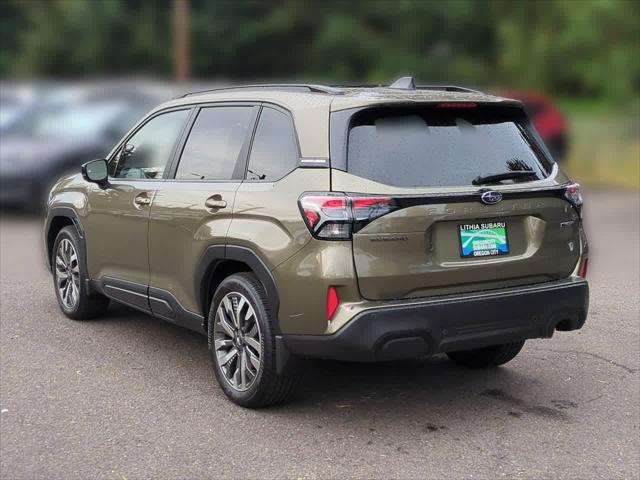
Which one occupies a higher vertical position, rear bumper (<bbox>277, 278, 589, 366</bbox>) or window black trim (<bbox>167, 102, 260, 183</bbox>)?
window black trim (<bbox>167, 102, 260, 183</bbox>)

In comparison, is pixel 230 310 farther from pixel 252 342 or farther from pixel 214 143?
pixel 214 143

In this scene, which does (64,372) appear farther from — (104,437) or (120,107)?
(120,107)

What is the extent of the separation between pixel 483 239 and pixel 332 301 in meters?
0.88

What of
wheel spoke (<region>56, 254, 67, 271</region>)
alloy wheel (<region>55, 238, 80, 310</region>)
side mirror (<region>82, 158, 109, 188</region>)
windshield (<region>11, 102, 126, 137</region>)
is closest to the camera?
side mirror (<region>82, 158, 109, 188</region>)

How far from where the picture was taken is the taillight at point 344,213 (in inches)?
172

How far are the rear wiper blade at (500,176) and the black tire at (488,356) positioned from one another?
118 cm

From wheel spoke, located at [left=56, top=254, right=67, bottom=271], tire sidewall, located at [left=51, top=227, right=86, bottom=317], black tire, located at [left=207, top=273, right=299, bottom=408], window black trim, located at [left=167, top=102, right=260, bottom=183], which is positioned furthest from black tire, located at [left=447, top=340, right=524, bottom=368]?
wheel spoke, located at [left=56, top=254, right=67, bottom=271]

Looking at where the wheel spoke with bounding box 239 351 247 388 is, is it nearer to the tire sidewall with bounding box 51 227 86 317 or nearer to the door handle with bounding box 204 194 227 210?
the door handle with bounding box 204 194 227 210

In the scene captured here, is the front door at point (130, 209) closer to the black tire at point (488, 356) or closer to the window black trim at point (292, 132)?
the window black trim at point (292, 132)

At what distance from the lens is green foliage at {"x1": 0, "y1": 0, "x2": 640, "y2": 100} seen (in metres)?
44.0

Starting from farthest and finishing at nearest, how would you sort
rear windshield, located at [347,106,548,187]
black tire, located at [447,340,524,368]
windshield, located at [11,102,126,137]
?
windshield, located at [11,102,126,137]
black tire, located at [447,340,524,368]
rear windshield, located at [347,106,548,187]

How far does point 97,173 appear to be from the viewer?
6301 millimetres

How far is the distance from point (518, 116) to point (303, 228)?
153 cm

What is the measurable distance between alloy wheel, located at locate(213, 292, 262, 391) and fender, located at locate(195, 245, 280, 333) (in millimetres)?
188
